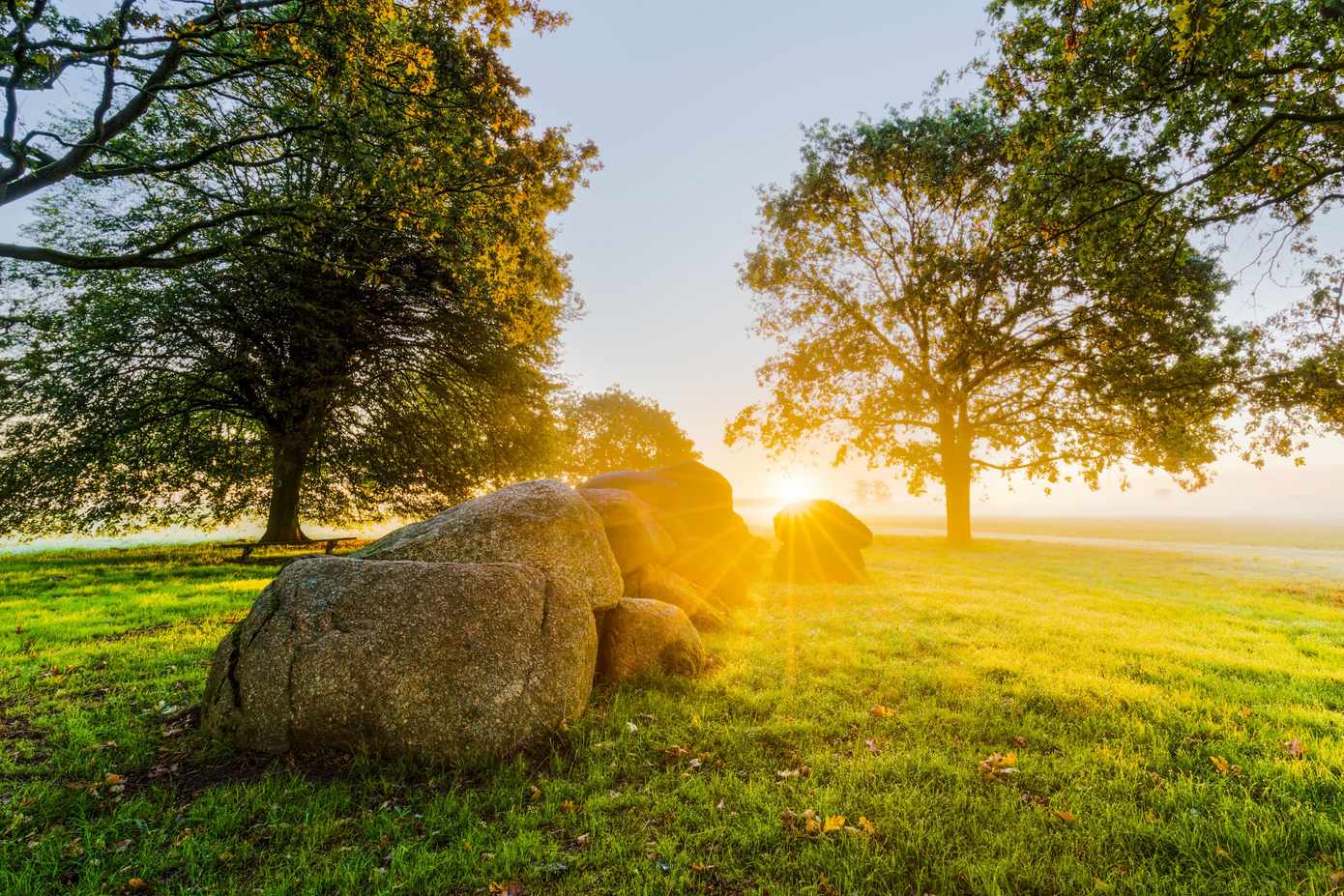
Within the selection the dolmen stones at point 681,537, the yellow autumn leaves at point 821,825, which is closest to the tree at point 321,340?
the dolmen stones at point 681,537

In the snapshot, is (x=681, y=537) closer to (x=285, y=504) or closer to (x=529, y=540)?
(x=529, y=540)

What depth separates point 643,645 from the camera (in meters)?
8.09

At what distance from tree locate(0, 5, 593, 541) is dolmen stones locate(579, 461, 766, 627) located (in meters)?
6.23

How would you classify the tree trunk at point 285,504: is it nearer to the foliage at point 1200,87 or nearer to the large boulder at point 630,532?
the large boulder at point 630,532

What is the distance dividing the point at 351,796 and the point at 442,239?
12346 mm

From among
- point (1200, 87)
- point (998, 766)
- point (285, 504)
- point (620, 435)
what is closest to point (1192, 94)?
point (1200, 87)

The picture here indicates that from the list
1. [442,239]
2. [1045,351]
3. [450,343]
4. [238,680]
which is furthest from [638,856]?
[1045,351]

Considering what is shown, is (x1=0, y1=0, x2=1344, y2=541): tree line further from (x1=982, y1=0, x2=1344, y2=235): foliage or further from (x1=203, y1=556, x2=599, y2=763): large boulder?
(x1=203, y1=556, x2=599, y2=763): large boulder

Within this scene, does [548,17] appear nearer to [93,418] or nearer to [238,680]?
[238,680]

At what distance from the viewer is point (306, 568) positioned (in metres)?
6.45

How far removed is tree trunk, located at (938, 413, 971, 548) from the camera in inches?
1104

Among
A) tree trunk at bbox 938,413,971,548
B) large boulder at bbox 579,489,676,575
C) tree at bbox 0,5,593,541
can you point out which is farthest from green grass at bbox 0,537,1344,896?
tree trunk at bbox 938,413,971,548

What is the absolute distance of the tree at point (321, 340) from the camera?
12.3m

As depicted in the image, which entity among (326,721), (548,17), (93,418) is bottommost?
(326,721)
